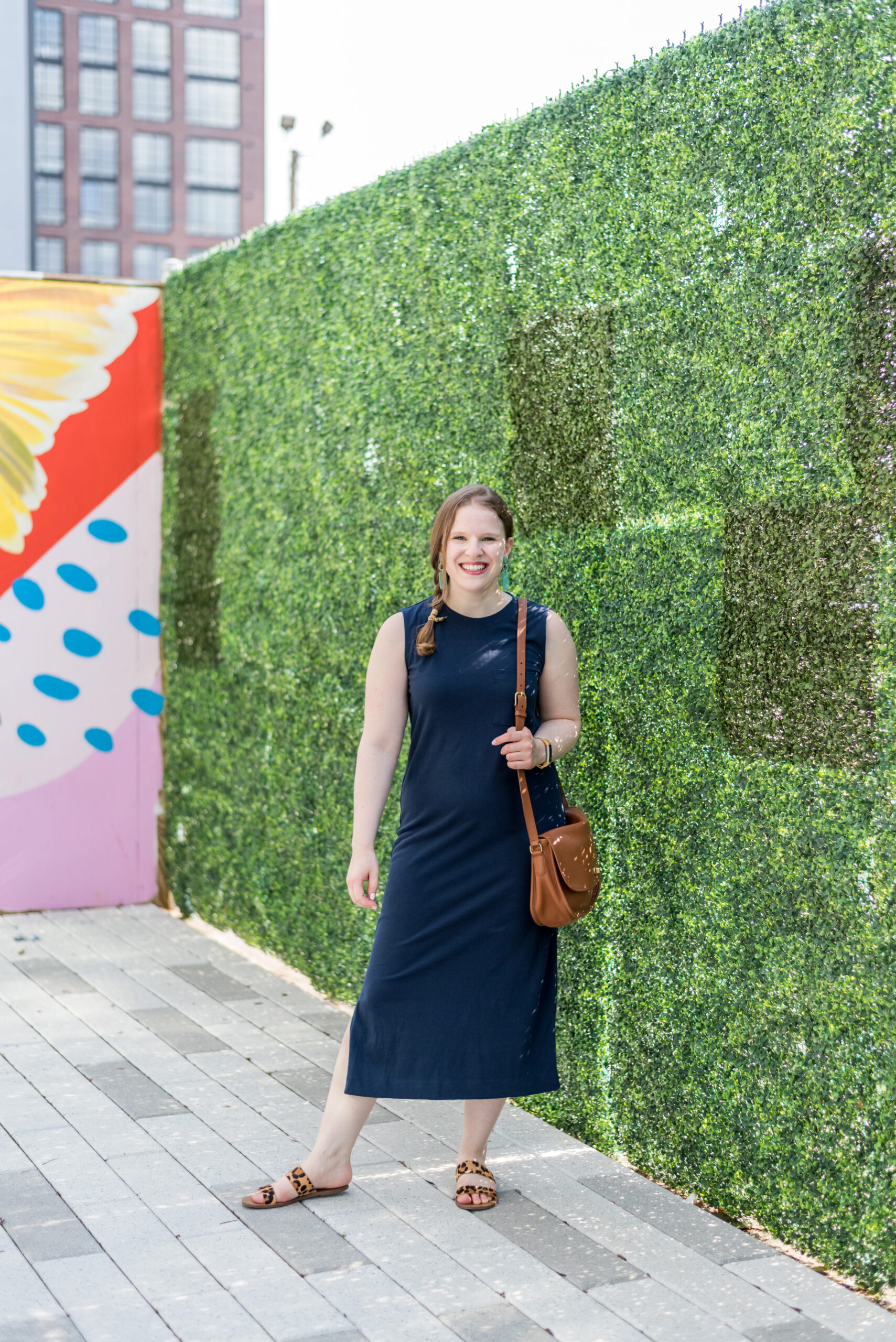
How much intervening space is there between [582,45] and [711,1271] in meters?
3.27

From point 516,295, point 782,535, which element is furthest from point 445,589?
point 516,295


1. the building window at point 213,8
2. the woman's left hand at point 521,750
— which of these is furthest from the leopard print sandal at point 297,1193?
the building window at point 213,8

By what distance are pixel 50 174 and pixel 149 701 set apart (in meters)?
92.7

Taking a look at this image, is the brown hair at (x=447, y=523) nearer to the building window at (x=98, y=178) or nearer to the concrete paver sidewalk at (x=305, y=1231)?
the concrete paver sidewalk at (x=305, y=1231)

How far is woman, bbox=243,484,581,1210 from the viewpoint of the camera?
10.9ft

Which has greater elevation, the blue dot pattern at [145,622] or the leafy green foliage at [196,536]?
the leafy green foliage at [196,536]

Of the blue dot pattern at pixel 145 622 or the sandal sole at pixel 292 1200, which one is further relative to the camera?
the blue dot pattern at pixel 145 622

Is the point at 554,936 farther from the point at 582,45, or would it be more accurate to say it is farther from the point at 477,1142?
the point at 582,45

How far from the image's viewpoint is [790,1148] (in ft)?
10.6

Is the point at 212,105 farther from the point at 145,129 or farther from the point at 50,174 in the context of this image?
the point at 50,174

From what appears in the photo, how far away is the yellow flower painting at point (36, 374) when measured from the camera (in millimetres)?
6691

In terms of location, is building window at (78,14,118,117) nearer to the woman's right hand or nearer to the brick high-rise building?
the brick high-rise building

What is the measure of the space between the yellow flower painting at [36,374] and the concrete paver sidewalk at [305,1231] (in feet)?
9.52

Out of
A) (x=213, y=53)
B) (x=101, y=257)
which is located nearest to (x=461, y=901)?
(x=101, y=257)
